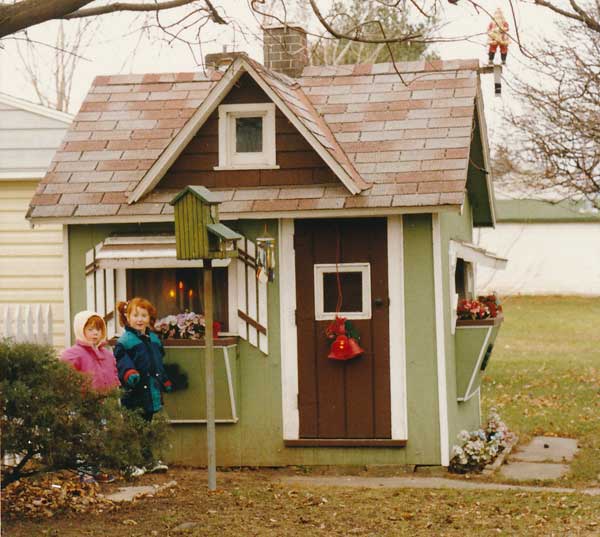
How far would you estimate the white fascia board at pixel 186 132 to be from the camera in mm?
10594

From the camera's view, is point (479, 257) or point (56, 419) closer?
point (56, 419)

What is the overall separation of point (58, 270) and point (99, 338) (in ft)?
15.9

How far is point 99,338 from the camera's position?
9414mm

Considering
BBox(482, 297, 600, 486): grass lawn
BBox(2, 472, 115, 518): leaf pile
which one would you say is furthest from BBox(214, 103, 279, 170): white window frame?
BBox(482, 297, 600, 486): grass lawn

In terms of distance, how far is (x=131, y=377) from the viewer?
9484 millimetres

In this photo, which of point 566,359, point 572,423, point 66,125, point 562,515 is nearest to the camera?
point 562,515

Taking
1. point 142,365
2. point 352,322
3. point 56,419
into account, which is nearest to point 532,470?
point 352,322

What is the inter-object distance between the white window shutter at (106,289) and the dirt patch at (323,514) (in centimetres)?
193

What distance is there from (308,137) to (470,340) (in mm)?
2512

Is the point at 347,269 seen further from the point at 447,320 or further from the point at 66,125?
the point at 66,125

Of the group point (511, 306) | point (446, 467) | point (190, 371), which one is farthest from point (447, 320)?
point (511, 306)

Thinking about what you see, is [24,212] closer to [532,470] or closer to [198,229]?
[198,229]

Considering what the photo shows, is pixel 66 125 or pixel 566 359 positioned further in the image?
pixel 566 359

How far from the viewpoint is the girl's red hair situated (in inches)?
381
